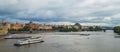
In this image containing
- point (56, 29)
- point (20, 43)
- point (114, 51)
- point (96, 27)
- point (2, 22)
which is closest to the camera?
point (114, 51)

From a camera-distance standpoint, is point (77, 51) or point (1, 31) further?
point (1, 31)

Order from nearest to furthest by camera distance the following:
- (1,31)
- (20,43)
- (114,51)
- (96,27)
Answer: (114,51) < (20,43) < (1,31) < (96,27)

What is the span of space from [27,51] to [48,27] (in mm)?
132376

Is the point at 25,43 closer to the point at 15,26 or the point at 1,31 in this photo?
the point at 1,31

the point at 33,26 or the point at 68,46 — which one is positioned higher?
the point at 33,26

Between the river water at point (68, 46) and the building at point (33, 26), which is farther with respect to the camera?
the building at point (33, 26)

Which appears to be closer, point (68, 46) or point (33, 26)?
point (68, 46)

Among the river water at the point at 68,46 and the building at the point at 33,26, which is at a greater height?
the building at the point at 33,26

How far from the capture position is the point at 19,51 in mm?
35344

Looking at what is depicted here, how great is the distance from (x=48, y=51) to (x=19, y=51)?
436 centimetres

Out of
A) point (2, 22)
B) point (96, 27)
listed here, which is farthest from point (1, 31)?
point (96, 27)

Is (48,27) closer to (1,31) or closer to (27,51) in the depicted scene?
(1,31)

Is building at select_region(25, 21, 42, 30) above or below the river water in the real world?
above

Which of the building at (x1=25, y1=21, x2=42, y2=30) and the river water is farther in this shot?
the building at (x1=25, y1=21, x2=42, y2=30)
